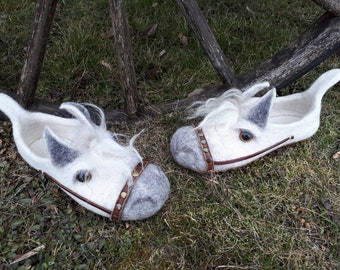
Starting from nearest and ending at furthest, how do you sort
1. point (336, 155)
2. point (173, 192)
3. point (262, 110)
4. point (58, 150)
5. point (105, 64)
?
point (58, 150)
point (262, 110)
point (173, 192)
point (336, 155)
point (105, 64)

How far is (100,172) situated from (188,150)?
12.7 inches

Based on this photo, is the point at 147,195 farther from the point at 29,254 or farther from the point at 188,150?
the point at 29,254

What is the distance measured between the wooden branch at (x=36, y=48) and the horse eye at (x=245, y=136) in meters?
0.76

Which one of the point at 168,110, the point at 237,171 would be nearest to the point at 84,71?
the point at 168,110

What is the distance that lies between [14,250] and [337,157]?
48.9 inches

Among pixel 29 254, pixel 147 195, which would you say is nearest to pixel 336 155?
pixel 147 195

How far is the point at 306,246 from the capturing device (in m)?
1.44

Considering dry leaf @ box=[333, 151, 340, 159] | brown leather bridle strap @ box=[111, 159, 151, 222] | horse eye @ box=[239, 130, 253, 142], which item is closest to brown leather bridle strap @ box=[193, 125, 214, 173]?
horse eye @ box=[239, 130, 253, 142]

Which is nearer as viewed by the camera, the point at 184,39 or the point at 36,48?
the point at 36,48

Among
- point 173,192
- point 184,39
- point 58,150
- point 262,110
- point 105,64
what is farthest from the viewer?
point 184,39

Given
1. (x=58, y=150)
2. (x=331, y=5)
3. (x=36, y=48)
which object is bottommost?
(x=58, y=150)

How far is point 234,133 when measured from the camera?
149 centimetres

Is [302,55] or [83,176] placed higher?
[302,55]

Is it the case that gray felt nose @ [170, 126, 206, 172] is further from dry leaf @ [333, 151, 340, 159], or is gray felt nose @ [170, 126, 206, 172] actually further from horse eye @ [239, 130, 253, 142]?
dry leaf @ [333, 151, 340, 159]
